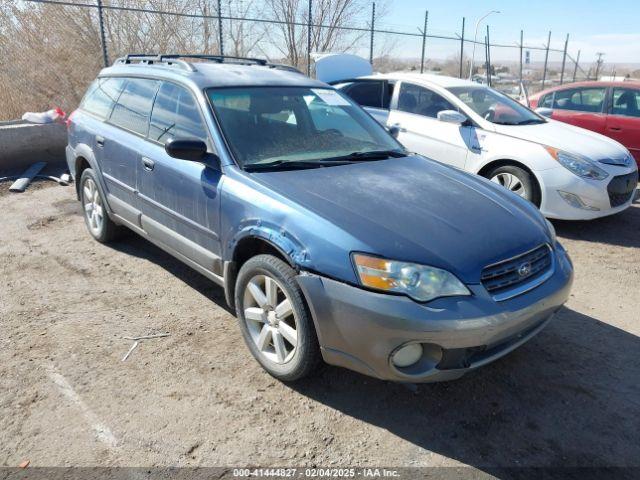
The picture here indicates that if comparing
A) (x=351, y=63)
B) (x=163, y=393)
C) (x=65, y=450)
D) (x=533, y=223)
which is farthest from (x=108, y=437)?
(x=351, y=63)

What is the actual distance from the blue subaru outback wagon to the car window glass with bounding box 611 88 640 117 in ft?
18.5

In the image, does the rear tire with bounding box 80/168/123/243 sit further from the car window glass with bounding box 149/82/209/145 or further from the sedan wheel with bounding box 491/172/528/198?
the sedan wheel with bounding box 491/172/528/198

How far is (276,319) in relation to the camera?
116 inches

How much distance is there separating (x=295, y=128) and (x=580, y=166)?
133 inches

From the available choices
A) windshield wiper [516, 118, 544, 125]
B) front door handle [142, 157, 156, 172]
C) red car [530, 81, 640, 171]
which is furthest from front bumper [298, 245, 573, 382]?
red car [530, 81, 640, 171]

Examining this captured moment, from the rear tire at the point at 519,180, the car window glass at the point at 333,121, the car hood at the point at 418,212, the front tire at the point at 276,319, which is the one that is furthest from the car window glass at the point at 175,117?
the rear tire at the point at 519,180

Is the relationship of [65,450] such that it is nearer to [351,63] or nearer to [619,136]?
[351,63]

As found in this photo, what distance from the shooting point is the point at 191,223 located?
3.52 metres

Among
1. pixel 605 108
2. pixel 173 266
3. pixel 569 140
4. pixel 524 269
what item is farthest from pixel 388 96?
pixel 524 269

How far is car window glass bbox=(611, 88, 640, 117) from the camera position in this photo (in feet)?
25.8

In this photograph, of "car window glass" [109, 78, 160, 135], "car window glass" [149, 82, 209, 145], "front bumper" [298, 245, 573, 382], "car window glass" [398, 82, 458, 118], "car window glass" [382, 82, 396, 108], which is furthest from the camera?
"car window glass" [382, 82, 396, 108]

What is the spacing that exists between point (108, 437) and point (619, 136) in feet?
26.2

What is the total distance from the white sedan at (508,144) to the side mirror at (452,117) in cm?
1

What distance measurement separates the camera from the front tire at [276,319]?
2732mm
